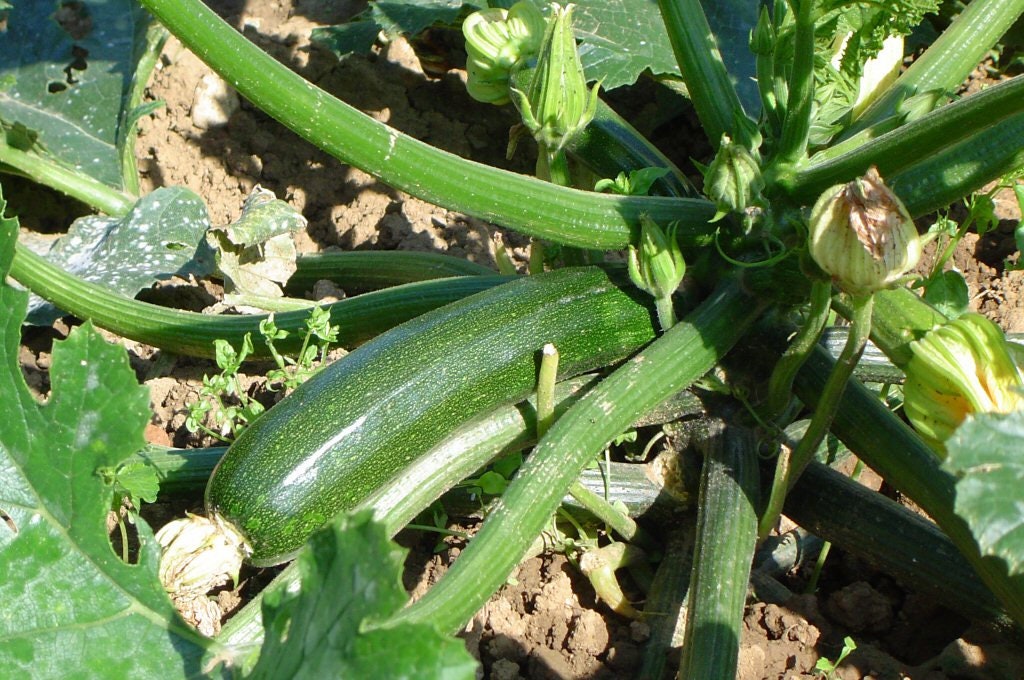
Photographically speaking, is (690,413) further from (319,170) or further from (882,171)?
(319,170)

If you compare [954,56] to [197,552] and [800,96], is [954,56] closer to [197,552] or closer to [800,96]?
[800,96]

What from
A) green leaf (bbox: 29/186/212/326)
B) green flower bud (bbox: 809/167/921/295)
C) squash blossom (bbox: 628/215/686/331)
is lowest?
green leaf (bbox: 29/186/212/326)

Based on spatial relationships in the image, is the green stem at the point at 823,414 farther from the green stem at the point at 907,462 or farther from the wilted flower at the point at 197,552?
the wilted flower at the point at 197,552

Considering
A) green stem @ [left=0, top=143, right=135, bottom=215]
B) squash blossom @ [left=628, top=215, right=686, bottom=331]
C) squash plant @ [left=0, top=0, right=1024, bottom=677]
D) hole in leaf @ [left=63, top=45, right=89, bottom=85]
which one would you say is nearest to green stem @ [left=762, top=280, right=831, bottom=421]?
squash plant @ [left=0, top=0, right=1024, bottom=677]

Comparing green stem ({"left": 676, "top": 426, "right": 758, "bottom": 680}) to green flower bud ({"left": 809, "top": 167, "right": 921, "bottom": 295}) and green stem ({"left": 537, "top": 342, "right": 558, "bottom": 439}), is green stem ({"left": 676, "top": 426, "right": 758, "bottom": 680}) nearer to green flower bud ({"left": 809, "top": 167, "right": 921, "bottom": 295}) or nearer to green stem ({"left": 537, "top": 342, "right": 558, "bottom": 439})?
green stem ({"left": 537, "top": 342, "right": 558, "bottom": 439})

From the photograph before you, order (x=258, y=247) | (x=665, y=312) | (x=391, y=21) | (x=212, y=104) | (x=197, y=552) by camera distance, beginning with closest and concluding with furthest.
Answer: (x=197, y=552) < (x=665, y=312) < (x=258, y=247) < (x=391, y=21) < (x=212, y=104)

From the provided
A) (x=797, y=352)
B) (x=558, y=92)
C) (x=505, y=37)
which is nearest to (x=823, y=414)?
(x=797, y=352)

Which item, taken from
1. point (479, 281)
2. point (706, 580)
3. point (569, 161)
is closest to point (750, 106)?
point (569, 161)

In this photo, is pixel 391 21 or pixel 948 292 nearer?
pixel 948 292
